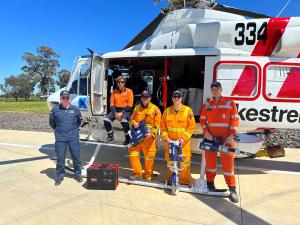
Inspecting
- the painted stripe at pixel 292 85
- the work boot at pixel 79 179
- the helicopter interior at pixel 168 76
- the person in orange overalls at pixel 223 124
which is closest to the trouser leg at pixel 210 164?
the person in orange overalls at pixel 223 124

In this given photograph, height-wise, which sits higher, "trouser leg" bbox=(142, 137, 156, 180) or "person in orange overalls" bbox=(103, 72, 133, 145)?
"person in orange overalls" bbox=(103, 72, 133, 145)

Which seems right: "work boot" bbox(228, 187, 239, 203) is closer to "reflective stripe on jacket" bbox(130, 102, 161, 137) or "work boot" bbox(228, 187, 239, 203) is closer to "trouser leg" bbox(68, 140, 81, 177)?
"reflective stripe on jacket" bbox(130, 102, 161, 137)

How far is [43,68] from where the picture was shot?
3745 inches

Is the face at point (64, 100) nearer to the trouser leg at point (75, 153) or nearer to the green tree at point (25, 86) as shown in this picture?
the trouser leg at point (75, 153)

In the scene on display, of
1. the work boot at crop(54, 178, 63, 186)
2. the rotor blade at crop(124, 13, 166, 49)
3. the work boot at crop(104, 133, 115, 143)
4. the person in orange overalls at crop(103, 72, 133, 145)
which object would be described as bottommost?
the work boot at crop(54, 178, 63, 186)

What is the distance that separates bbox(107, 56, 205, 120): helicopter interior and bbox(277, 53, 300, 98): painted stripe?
1560mm

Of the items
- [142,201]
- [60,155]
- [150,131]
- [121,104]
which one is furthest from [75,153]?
[142,201]

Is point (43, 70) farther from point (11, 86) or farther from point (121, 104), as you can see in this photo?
point (121, 104)

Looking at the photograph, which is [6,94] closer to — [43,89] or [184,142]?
[43,89]

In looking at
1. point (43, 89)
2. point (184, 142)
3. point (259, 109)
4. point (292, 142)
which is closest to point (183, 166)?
point (184, 142)

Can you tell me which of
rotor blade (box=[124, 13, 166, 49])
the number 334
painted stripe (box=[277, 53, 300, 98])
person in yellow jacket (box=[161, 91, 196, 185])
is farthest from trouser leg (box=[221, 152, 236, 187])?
rotor blade (box=[124, 13, 166, 49])

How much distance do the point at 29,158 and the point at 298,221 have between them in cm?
651

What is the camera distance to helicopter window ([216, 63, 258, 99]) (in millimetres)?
5621

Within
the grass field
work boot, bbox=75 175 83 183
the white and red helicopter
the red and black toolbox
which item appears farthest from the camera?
the grass field
